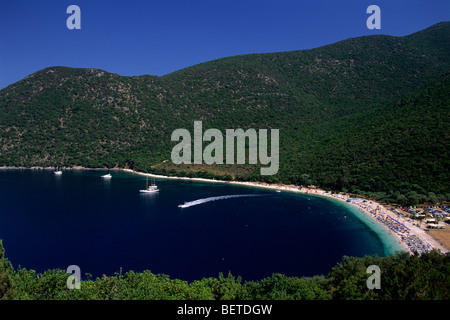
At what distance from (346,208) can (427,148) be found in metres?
21.2

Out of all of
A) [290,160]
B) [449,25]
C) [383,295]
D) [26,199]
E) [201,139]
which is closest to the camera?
[383,295]

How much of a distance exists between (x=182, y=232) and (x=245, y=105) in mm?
98542

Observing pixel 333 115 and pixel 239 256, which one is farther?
pixel 333 115

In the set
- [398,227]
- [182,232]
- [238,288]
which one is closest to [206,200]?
[182,232]

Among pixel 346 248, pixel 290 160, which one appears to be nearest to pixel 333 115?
pixel 290 160

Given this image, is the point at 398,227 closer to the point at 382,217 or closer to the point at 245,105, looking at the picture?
the point at 382,217

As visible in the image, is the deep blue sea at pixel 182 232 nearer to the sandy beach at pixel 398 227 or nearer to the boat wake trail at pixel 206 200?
the boat wake trail at pixel 206 200

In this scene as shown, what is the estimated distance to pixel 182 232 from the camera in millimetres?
44125

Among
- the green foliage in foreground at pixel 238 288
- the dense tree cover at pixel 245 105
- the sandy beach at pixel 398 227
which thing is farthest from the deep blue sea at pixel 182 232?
the dense tree cover at pixel 245 105

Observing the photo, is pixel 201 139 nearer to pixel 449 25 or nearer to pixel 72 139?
pixel 72 139

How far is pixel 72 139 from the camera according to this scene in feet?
419

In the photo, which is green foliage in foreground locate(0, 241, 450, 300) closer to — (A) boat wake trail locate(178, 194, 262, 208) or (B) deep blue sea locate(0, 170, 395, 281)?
(B) deep blue sea locate(0, 170, 395, 281)

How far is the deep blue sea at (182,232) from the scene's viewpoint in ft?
108

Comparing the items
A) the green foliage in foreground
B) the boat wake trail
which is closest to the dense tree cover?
the boat wake trail
